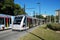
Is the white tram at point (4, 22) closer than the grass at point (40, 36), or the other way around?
the grass at point (40, 36)

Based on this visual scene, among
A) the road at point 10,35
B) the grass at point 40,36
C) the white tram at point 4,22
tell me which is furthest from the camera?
the white tram at point 4,22

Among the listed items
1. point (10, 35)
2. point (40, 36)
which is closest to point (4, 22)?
point (10, 35)

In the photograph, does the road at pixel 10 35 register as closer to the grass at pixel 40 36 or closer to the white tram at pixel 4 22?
the grass at pixel 40 36

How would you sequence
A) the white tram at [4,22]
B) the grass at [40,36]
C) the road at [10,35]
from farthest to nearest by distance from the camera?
the white tram at [4,22], the road at [10,35], the grass at [40,36]

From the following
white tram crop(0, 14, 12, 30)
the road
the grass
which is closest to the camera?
the grass

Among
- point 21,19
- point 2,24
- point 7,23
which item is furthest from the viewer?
point 7,23

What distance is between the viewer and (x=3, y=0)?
6275 cm

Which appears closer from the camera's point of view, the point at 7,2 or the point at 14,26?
the point at 14,26

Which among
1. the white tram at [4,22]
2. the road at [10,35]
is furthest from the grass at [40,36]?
the white tram at [4,22]

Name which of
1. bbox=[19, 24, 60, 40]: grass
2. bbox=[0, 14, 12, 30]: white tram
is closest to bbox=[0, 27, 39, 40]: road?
bbox=[19, 24, 60, 40]: grass

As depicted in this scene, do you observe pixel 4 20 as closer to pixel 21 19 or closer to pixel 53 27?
pixel 21 19

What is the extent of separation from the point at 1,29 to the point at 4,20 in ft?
5.80

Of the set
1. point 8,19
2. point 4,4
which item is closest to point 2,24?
point 8,19

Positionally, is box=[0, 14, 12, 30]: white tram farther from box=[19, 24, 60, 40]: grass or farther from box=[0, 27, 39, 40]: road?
box=[19, 24, 60, 40]: grass
